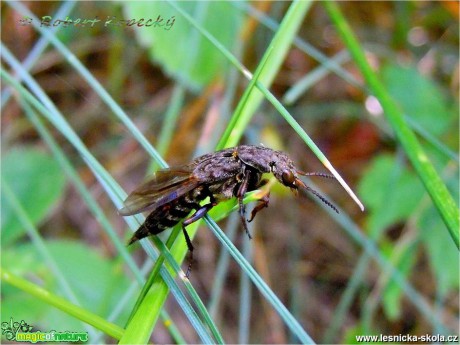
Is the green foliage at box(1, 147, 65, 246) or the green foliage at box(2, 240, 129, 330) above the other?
the green foliage at box(1, 147, 65, 246)

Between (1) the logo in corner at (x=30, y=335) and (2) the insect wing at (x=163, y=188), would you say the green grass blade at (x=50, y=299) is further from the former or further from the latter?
(1) the logo in corner at (x=30, y=335)

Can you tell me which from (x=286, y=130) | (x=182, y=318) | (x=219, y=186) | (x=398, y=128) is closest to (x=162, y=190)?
(x=219, y=186)

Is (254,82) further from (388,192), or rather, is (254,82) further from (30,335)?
(388,192)

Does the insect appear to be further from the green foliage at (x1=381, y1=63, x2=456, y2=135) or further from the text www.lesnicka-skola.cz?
the green foliage at (x1=381, y1=63, x2=456, y2=135)

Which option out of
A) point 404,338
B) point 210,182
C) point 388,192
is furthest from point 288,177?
point 404,338

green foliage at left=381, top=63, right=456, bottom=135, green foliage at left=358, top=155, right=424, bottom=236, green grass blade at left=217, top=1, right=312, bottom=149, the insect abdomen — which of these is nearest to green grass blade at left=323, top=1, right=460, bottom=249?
green grass blade at left=217, top=1, right=312, bottom=149

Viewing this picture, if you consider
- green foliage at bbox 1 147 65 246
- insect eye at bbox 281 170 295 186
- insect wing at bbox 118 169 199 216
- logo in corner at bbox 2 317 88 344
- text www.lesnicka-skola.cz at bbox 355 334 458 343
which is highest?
green foliage at bbox 1 147 65 246

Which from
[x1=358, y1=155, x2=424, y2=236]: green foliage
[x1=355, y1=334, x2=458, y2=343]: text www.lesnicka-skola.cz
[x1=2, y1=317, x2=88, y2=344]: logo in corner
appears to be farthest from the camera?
[x1=358, y1=155, x2=424, y2=236]: green foliage

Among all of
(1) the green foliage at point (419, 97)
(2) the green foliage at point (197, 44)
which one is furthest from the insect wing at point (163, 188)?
(1) the green foliage at point (419, 97)

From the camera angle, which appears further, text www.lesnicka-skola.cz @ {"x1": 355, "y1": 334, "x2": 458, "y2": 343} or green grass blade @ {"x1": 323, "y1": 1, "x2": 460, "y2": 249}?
text www.lesnicka-skola.cz @ {"x1": 355, "y1": 334, "x2": 458, "y2": 343}
